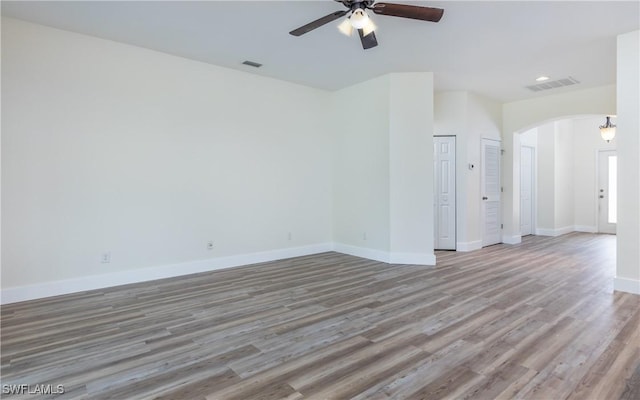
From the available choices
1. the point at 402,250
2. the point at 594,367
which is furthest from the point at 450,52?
the point at 594,367

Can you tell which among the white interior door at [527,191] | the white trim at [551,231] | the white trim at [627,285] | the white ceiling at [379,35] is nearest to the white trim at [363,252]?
the white trim at [627,285]

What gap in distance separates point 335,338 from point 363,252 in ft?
10.3

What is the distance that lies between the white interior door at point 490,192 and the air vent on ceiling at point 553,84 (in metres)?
1.21

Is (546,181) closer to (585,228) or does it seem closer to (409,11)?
(585,228)

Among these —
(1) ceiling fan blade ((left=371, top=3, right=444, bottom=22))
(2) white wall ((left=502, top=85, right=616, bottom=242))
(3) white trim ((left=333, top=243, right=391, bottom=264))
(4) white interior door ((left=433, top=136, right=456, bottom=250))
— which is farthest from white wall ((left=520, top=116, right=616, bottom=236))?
(1) ceiling fan blade ((left=371, top=3, right=444, bottom=22))

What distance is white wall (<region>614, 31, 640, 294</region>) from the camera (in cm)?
377

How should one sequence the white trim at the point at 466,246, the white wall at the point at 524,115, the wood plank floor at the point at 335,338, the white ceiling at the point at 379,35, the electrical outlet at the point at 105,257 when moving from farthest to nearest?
1. the white trim at the point at 466,246
2. the white wall at the point at 524,115
3. the electrical outlet at the point at 105,257
4. the white ceiling at the point at 379,35
5. the wood plank floor at the point at 335,338

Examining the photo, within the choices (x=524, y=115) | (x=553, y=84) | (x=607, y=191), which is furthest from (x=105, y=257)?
(x=607, y=191)

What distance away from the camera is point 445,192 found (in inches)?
251

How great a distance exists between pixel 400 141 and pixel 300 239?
2406 millimetres

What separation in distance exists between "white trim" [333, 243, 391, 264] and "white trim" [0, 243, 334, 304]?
714mm

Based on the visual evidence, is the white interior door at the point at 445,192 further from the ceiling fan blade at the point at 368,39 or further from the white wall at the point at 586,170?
the white wall at the point at 586,170

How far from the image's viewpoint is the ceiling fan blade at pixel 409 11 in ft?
8.92

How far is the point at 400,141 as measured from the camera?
17.1ft
